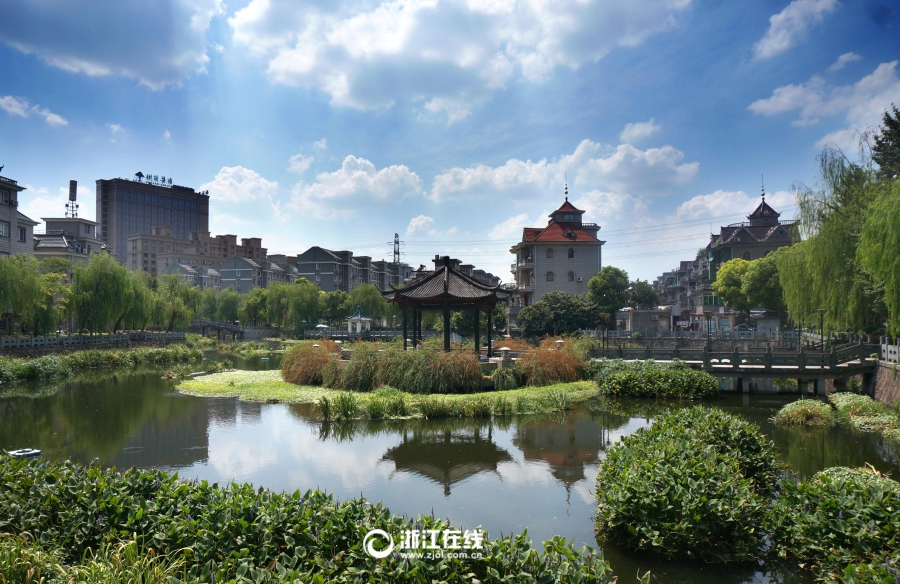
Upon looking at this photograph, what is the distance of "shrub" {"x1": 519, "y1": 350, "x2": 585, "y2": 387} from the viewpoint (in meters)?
18.6

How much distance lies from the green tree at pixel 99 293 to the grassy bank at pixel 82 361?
106 inches

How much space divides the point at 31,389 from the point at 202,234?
246ft

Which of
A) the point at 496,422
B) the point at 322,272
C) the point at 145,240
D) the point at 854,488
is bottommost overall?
the point at 496,422

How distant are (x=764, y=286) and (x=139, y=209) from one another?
105030 millimetres

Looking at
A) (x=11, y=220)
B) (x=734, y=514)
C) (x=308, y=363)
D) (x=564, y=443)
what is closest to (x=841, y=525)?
(x=734, y=514)

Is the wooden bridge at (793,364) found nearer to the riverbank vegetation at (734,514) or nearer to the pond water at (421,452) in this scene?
the pond water at (421,452)

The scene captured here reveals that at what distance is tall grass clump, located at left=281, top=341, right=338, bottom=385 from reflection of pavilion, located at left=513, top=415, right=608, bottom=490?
28.7 ft

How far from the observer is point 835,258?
1886cm

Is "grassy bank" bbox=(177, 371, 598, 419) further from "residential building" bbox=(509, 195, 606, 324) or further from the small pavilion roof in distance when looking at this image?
"residential building" bbox=(509, 195, 606, 324)

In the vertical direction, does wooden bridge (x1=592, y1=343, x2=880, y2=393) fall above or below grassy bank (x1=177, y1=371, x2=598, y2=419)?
above

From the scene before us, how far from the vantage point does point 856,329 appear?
781 inches

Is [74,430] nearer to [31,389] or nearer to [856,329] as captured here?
[31,389]

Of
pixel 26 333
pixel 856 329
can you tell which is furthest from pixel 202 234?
pixel 856 329

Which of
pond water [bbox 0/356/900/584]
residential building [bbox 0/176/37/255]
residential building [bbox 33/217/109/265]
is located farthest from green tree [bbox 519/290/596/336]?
residential building [bbox 33/217/109/265]
